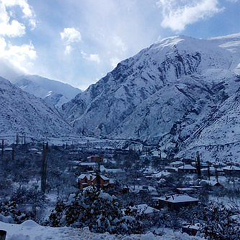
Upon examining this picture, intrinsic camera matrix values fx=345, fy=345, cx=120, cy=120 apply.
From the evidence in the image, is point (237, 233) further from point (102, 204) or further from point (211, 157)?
point (211, 157)

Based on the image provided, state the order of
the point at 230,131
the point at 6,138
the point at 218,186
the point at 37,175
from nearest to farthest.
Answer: the point at 218,186 → the point at 37,175 → the point at 230,131 → the point at 6,138

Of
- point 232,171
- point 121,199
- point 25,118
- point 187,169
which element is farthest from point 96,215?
point 25,118

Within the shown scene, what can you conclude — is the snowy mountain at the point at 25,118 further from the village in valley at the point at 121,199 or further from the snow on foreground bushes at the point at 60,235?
the snow on foreground bushes at the point at 60,235

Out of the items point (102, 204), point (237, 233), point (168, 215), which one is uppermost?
point (102, 204)

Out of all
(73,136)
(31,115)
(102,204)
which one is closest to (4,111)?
(31,115)

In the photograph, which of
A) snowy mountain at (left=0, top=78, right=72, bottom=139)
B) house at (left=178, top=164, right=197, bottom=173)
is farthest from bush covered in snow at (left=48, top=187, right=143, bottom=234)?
snowy mountain at (left=0, top=78, right=72, bottom=139)

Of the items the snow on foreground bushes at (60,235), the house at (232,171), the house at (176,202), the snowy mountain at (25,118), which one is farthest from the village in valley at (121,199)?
the snowy mountain at (25,118)
